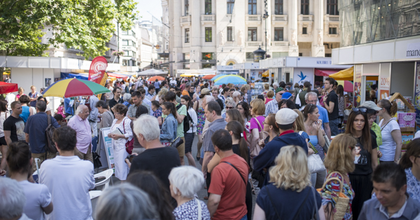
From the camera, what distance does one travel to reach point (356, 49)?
13750 millimetres

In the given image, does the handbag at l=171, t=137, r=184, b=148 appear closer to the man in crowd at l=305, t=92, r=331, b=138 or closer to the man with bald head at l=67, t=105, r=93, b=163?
the man with bald head at l=67, t=105, r=93, b=163

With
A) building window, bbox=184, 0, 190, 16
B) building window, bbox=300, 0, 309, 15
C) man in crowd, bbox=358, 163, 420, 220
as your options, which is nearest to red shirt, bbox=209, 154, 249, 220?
man in crowd, bbox=358, 163, 420, 220

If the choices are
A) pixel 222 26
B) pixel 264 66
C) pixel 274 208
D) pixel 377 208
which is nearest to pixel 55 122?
pixel 274 208

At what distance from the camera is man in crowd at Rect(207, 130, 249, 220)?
3455 mm

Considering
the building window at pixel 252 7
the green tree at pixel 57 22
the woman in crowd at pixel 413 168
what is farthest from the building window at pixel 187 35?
the woman in crowd at pixel 413 168

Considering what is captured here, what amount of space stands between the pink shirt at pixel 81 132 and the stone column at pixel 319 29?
49.4 metres

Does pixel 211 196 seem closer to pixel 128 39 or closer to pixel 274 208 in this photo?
pixel 274 208

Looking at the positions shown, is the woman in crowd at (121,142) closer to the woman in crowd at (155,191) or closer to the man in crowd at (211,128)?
the man in crowd at (211,128)

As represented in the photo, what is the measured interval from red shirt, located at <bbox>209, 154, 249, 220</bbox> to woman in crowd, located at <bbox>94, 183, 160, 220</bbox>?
1.56 meters

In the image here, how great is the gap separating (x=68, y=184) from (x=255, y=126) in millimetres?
3306

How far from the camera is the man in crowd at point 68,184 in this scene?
361 cm

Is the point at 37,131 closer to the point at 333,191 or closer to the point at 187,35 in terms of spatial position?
the point at 333,191

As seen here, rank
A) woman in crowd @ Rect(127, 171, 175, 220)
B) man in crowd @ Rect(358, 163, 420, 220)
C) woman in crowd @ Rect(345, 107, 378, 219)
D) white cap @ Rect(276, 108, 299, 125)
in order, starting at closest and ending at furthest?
1. woman in crowd @ Rect(127, 171, 175, 220)
2. man in crowd @ Rect(358, 163, 420, 220)
3. woman in crowd @ Rect(345, 107, 378, 219)
4. white cap @ Rect(276, 108, 299, 125)

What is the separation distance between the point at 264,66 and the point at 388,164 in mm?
23819
